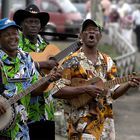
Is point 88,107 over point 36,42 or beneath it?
beneath

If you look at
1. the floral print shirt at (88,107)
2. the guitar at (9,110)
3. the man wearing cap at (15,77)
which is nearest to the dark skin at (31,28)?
the floral print shirt at (88,107)

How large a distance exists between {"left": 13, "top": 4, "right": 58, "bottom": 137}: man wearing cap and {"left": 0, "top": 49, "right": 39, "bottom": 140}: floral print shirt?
0.61 metres

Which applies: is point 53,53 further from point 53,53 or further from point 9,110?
point 9,110

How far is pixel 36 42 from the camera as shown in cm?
715

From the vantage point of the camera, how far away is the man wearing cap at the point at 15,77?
5.94 m

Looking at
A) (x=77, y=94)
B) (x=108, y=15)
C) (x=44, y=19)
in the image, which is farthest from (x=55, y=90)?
(x=108, y=15)

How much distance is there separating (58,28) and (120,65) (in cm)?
1358

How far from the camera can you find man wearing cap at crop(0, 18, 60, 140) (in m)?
5.94

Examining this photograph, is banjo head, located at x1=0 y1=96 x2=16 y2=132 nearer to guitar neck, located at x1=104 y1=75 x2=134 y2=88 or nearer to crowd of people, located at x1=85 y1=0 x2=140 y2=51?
guitar neck, located at x1=104 y1=75 x2=134 y2=88

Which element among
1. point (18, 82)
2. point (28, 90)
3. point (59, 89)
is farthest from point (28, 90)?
point (59, 89)

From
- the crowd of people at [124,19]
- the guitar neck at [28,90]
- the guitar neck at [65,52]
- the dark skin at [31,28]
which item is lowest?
the crowd of people at [124,19]

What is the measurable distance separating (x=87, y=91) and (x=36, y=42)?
3.78ft

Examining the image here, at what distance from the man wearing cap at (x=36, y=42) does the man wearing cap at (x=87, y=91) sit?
41cm

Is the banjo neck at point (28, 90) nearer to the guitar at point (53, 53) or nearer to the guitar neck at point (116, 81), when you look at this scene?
the guitar neck at point (116, 81)
